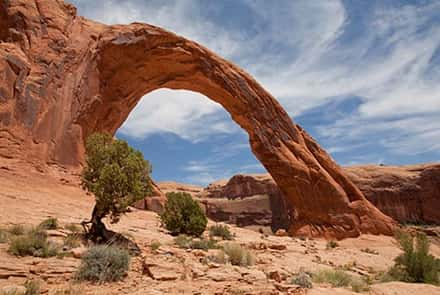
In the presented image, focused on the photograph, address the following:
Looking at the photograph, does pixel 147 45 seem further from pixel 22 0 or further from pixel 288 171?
pixel 288 171

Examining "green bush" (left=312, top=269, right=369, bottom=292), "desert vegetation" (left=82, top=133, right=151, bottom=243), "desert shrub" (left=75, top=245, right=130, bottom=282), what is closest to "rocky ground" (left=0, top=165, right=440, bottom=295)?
"desert shrub" (left=75, top=245, right=130, bottom=282)

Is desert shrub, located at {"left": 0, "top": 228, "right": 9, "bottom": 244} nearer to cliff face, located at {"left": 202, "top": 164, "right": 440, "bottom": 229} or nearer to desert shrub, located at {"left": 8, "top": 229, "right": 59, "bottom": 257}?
desert shrub, located at {"left": 8, "top": 229, "right": 59, "bottom": 257}

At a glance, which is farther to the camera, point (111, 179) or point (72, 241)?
point (111, 179)

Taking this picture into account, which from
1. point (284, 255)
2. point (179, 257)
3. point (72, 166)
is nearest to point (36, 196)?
point (72, 166)

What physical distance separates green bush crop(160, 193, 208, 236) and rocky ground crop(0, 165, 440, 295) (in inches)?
17.8

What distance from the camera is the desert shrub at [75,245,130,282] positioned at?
5.36 m

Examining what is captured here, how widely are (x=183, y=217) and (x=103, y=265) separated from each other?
255 inches

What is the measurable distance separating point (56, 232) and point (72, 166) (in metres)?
9.32

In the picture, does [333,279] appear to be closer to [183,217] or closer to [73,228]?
[73,228]

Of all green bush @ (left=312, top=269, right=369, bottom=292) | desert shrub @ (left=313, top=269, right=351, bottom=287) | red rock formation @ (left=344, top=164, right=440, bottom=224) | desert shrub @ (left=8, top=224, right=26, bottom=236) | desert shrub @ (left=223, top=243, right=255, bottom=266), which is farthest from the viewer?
red rock formation @ (left=344, top=164, right=440, bottom=224)

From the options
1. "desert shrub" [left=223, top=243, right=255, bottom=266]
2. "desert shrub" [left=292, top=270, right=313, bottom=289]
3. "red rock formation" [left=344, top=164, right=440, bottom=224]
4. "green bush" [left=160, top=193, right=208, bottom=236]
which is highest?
"red rock formation" [left=344, top=164, right=440, bottom=224]

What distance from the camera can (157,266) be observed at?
6.21 metres

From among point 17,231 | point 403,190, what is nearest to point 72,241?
point 17,231

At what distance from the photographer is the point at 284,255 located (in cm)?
984
